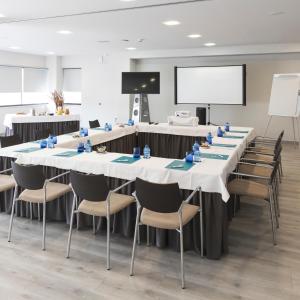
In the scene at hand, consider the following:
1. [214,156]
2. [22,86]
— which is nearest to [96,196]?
[214,156]

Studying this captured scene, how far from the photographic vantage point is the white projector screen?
895 centimetres

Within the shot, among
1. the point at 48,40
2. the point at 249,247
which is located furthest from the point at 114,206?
the point at 48,40

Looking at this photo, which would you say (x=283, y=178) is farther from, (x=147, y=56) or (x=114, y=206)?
(x=147, y=56)

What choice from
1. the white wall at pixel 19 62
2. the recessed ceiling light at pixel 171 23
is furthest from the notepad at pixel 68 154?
the white wall at pixel 19 62

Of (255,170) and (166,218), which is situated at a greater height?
(255,170)

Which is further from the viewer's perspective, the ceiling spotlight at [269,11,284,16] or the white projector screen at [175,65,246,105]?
the white projector screen at [175,65,246,105]

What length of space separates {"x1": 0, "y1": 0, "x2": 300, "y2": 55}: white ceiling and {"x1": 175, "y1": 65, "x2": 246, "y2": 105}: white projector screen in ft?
3.19

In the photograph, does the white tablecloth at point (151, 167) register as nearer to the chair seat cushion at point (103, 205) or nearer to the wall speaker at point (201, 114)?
the chair seat cushion at point (103, 205)

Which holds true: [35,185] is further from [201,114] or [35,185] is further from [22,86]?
[22,86]

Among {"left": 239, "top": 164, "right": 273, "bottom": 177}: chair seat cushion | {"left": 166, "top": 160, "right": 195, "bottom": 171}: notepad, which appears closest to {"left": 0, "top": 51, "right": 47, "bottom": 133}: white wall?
{"left": 239, "top": 164, "right": 273, "bottom": 177}: chair seat cushion

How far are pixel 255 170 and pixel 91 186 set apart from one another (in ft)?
7.87

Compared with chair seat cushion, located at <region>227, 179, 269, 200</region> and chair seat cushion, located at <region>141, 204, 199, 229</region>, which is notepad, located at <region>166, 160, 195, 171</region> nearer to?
chair seat cushion, located at <region>141, 204, 199, 229</region>

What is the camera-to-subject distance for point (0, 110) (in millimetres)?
10211

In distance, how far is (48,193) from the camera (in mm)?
3174
